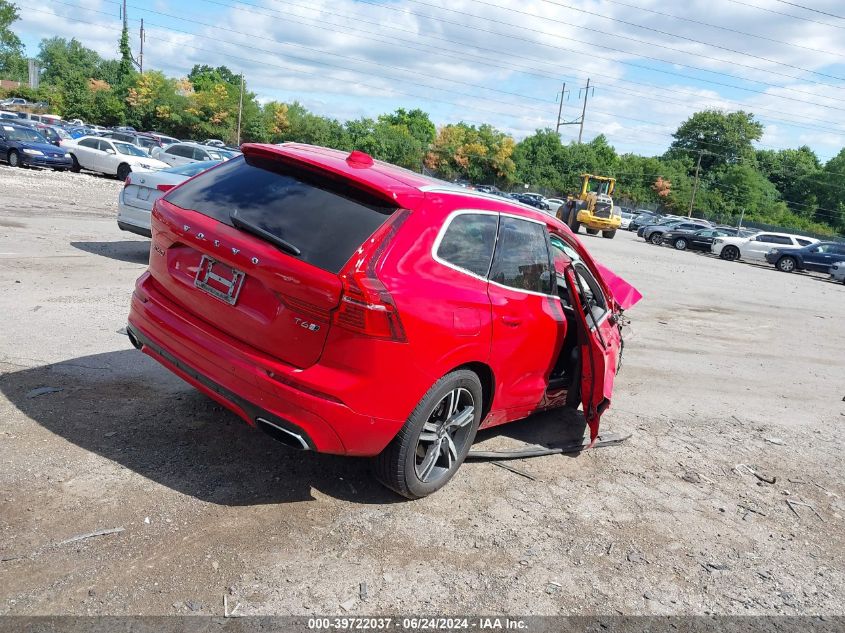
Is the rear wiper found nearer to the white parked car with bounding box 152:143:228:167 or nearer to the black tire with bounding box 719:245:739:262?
the white parked car with bounding box 152:143:228:167

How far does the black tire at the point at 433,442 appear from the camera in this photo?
3.69 m

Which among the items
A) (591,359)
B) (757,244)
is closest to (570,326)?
(591,359)

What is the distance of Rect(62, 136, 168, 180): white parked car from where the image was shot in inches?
1035

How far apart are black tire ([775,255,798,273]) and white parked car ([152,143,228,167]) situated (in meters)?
25.7

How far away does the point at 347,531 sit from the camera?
357 centimetres

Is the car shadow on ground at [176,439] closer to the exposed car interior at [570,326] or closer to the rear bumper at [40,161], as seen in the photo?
the exposed car interior at [570,326]

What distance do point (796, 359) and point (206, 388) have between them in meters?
9.25

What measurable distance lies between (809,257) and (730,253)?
4.02 meters

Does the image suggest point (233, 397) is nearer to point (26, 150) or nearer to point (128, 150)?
point (26, 150)

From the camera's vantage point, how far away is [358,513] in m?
3.77

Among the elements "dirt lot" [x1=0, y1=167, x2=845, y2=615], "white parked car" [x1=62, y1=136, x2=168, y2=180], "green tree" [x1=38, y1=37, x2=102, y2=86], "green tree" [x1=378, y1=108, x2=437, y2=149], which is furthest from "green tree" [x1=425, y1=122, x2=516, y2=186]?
"dirt lot" [x1=0, y1=167, x2=845, y2=615]

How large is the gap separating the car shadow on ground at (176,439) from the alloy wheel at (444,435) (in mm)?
287

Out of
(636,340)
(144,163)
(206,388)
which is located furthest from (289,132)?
(206,388)

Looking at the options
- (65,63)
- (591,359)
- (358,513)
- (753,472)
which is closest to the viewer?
(358,513)
